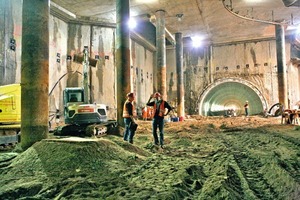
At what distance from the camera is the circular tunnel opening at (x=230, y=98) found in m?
24.8

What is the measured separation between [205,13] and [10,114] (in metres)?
14.8

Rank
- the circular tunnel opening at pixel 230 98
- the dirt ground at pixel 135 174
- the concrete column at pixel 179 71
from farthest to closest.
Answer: the circular tunnel opening at pixel 230 98
the concrete column at pixel 179 71
the dirt ground at pixel 135 174

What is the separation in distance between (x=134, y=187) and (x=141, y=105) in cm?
1920

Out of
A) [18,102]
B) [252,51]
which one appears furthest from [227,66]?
[18,102]

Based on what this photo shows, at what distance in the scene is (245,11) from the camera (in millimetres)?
17969

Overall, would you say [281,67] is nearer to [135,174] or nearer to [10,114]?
[135,174]

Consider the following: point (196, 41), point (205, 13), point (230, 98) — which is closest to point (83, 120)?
point (205, 13)

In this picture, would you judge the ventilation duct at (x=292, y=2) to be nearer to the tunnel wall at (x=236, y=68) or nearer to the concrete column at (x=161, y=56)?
the concrete column at (x=161, y=56)

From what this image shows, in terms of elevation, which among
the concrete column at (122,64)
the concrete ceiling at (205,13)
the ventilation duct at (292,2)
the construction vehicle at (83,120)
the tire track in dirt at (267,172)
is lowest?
the tire track in dirt at (267,172)

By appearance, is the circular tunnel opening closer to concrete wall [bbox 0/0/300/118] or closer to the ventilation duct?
concrete wall [bbox 0/0/300/118]

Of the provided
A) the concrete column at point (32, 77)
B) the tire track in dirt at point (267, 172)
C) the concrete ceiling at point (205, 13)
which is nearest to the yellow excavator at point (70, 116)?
the concrete column at point (32, 77)

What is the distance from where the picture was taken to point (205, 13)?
1783 centimetres

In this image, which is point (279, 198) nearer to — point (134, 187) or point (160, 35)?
point (134, 187)

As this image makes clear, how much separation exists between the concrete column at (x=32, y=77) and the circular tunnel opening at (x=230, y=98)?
21.5m
